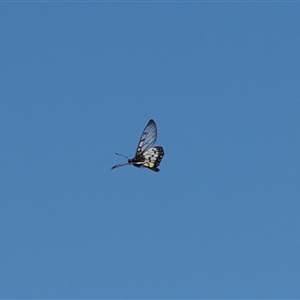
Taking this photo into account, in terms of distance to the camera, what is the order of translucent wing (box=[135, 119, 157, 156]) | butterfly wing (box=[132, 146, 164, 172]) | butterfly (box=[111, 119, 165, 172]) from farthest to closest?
translucent wing (box=[135, 119, 157, 156]) → butterfly (box=[111, 119, 165, 172]) → butterfly wing (box=[132, 146, 164, 172])

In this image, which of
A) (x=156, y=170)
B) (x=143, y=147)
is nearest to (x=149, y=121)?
(x=143, y=147)

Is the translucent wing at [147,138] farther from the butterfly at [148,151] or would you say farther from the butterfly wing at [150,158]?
the butterfly wing at [150,158]

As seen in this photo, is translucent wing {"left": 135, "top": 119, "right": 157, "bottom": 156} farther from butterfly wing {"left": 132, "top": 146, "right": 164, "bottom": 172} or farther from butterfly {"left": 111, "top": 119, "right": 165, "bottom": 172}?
butterfly wing {"left": 132, "top": 146, "right": 164, "bottom": 172}

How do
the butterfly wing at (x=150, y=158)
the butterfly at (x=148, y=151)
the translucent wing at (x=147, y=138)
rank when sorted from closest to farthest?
the butterfly wing at (x=150, y=158)
the butterfly at (x=148, y=151)
the translucent wing at (x=147, y=138)

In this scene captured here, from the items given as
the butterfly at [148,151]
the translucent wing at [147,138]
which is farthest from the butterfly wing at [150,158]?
the translucent wing at [147,138]

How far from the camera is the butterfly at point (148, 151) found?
18172 millimetres

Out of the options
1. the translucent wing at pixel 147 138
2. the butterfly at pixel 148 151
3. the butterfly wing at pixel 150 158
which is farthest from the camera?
the translucent wing at pixel 147 138

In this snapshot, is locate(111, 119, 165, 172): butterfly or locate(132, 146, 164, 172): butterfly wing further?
locate(111, 119, 165, 172): butterfly

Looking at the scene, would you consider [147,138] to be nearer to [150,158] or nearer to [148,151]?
[148,151]

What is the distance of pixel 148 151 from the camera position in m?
18.8

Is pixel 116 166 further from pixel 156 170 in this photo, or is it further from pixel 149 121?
pixel 149 121

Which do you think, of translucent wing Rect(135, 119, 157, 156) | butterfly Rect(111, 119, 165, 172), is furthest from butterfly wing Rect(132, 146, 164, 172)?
translucent wing Rect(135, 119, 157, 156)

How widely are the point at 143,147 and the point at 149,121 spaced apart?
0.77 metres

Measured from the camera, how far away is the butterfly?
18.2 meters
